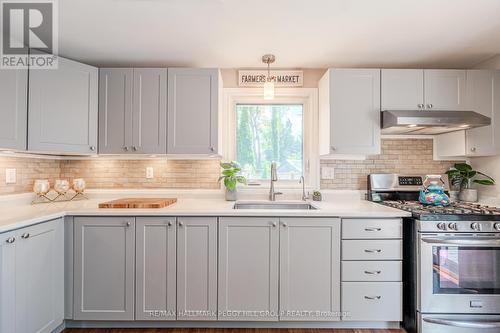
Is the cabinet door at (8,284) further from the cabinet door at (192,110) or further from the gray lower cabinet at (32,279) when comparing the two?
the cabinet door at (192,110)

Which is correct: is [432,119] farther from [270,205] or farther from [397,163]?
[270,205]

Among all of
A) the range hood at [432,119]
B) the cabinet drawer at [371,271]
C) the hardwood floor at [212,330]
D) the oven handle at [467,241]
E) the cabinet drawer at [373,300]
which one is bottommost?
the hardwood floor at [212,330]

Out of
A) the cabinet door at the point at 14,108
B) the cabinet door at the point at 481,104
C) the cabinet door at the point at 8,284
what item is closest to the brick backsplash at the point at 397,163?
the cabinet door at the point at 481,104

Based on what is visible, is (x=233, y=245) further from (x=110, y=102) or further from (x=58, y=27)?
(x=58, y=27)

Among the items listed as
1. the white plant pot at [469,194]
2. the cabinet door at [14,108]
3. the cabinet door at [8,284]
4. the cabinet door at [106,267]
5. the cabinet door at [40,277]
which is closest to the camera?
the cabinet door at [8,284]

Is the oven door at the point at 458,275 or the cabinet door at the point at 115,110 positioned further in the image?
the cabinet door at the point at 115,110

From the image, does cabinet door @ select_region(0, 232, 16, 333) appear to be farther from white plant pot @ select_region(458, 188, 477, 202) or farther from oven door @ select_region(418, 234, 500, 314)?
white plant pot @ select_region(458, 188, 477, 202)

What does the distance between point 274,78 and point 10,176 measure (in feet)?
8.03

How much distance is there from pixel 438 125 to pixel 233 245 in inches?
76.7

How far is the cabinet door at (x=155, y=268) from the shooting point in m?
2.04

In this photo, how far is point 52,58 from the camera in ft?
7.03

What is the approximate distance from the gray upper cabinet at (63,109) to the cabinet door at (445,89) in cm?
296

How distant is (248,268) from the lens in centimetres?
205

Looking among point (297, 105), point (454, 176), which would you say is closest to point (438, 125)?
point (454, 176)
